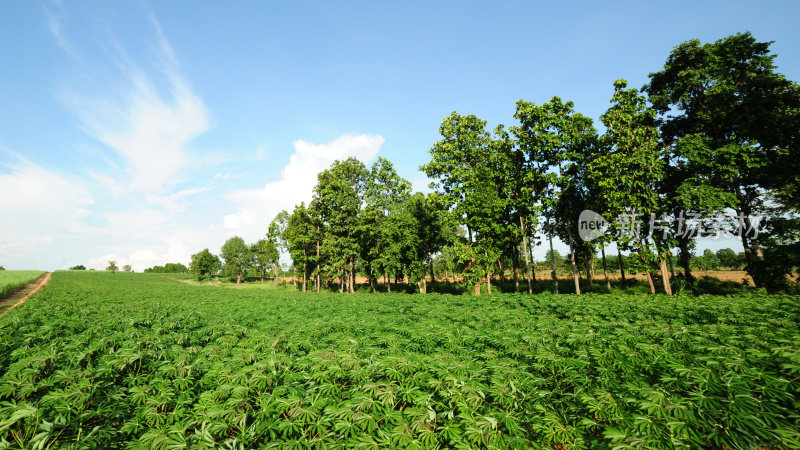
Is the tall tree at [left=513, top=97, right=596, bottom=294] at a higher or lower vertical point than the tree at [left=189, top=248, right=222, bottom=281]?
higher

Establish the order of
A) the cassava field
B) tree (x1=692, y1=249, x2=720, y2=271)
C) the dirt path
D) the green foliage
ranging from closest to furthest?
the cassava field < the dirt path < tree (x1=692, y1=249, x2=720, y2=271) < the green foliage

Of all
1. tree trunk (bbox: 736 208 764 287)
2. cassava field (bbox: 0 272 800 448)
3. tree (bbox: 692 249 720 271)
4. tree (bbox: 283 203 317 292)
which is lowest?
tree (bbox: 692 249 720 271)

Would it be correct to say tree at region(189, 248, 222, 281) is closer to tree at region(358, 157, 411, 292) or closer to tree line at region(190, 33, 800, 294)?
tree at region(358, 157, 411, 292)

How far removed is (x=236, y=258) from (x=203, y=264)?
8.13 meters

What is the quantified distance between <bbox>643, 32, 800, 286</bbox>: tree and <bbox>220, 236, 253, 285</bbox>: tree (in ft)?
304

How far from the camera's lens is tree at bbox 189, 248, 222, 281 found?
78.7 metres

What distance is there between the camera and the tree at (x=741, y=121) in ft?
67.4

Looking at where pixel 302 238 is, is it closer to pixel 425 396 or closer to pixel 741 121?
pixel 425 396

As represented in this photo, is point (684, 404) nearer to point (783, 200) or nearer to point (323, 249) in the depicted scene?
point (783, 200)

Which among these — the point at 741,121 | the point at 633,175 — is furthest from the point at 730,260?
the point at 633,175

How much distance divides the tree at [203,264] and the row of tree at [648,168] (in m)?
69.8

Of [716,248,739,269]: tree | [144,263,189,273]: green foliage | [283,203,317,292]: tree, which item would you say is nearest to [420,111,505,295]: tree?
[283,203,317,292]: tree

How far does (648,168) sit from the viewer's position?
71.1 feet

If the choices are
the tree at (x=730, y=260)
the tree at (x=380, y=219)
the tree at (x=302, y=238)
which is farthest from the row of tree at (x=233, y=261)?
the tree at (x=730, y=260)
